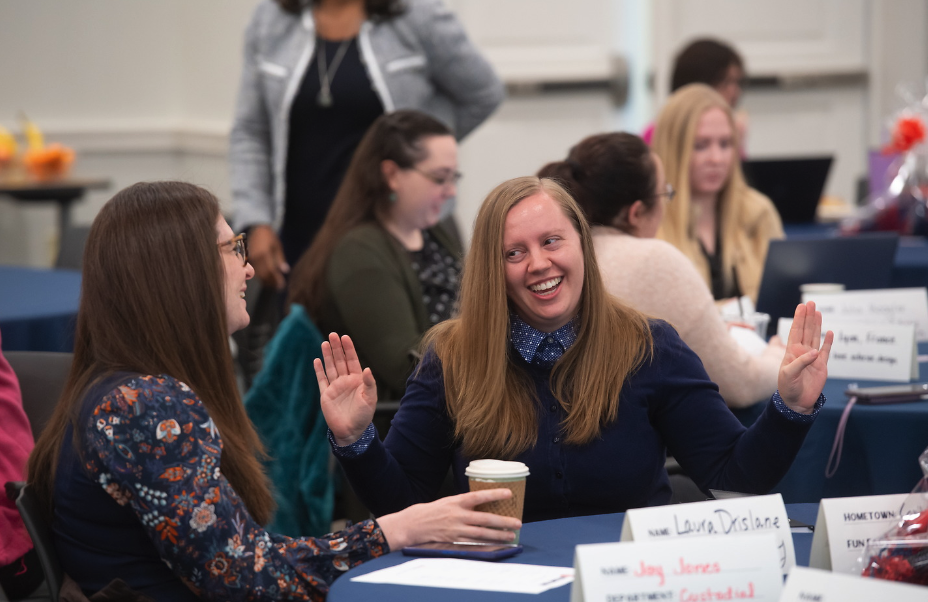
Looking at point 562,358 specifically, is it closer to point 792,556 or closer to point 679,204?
point 792,556

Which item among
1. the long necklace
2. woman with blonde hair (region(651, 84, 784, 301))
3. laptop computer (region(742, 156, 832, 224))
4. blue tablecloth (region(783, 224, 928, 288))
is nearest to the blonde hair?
Result: woman with blonde hair (region(651, 84, 784, 301))

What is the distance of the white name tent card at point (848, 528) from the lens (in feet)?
4.22

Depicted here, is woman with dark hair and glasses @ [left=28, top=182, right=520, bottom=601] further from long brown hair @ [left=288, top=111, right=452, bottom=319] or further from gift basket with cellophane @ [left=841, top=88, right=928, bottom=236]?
gift basket with cellophane @ [left=841, top=88, right=928, bottom=236]

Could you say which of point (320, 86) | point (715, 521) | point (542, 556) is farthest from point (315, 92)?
point (715, 521)

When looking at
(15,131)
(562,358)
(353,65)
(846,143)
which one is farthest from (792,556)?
(15,131)

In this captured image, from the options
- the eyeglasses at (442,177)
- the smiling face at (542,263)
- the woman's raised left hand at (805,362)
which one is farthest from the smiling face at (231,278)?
the eyeglasses at (442,177)

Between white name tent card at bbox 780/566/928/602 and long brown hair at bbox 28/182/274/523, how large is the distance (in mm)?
882

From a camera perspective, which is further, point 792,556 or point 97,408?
point 97,408

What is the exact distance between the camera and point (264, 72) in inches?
140

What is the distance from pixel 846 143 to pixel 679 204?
135 inches

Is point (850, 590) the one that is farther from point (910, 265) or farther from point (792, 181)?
point (792, 181)

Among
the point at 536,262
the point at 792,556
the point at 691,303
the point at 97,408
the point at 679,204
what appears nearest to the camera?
the point at 792,556

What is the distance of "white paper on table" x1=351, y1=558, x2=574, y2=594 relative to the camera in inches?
51.8

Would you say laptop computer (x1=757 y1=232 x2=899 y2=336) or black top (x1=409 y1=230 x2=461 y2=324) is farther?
black top (x1=409 y1=230 x2=461 y2=324)
